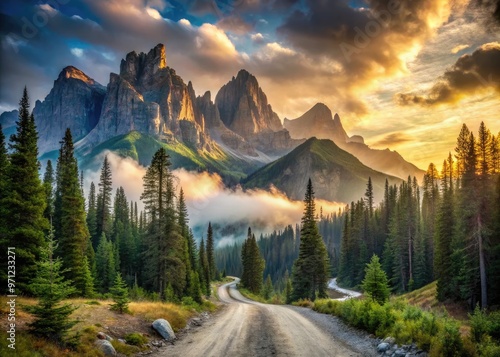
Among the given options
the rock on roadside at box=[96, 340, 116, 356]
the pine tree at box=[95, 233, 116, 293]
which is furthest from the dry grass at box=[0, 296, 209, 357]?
the pine tree at box=[95, 233, 116, 293]

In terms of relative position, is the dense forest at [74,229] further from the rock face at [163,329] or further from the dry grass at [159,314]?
the rock face at [163,329]

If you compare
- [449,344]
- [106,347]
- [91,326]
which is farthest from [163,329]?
[449,344]

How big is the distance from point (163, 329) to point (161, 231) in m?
20.1

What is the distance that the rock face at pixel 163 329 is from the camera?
17078 mm

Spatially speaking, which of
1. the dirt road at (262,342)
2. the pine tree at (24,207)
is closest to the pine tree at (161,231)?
the pine tree at (24,207)

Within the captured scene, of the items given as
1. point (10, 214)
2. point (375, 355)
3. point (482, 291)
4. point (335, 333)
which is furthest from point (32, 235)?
point (482, 291)

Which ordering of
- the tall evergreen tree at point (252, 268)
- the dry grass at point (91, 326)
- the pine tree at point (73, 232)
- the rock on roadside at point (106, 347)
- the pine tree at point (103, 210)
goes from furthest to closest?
1. the tall evergreen tree at point (252, 268)
2. the pine tree at point (103, 210)
3. the pine tree at point (73, 232)
4. the rock on roadside at point (106, 347)
5. the dry grass at point (91, 326)

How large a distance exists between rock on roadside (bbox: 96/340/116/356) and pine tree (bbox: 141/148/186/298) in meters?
23.3

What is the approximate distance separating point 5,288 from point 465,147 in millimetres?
46872

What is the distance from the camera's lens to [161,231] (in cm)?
3666

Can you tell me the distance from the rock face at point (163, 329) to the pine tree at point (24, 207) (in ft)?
32.2

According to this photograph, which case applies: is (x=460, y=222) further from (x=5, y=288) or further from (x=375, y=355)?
(x=5, y=288)

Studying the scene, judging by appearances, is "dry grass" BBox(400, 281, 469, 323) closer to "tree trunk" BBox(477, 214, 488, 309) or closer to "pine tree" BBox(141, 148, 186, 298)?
"tree trunk" BBox(477, 214, 488, 309)

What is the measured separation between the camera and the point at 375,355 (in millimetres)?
13445
